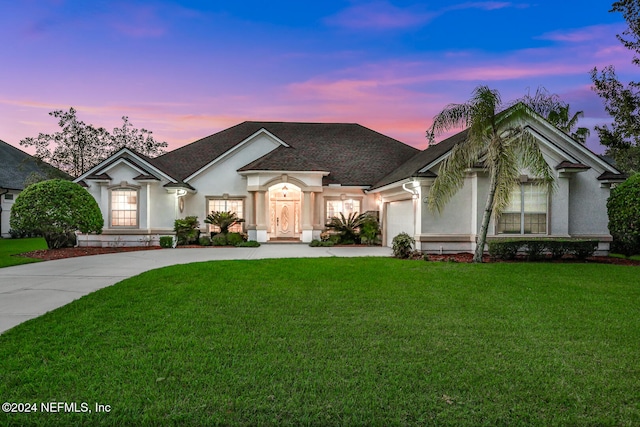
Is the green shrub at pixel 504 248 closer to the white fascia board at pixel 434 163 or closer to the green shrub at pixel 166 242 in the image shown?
the white fascia board at pixel 434 163

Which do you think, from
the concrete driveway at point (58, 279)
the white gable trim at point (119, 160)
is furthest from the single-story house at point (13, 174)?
the concrete driveway at point (58, 279)

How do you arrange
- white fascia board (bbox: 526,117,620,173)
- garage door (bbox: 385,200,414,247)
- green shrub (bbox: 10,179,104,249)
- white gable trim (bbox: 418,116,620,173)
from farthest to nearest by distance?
garage door (bbox: 385,200,414,247) → green shrub (bbox: 10,179,104,249) → white fascia board (bbox: 526,117,620,173) → white gable trim (bbox: 418,116,620,173)

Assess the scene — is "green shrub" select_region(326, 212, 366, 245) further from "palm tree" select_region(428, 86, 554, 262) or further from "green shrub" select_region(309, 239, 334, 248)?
"palm tree" select_region(428, 86, 554, 262)

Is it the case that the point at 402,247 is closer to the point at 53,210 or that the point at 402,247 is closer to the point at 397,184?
the point at 397,184

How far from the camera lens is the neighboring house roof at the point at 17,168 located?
1051 inches

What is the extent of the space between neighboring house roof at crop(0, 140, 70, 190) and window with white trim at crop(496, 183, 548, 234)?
31243 mm

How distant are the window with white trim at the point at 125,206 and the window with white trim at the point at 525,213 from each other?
16.5 metres

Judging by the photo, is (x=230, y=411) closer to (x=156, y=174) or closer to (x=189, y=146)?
(x=156, y=174)

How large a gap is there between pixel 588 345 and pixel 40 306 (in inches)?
336

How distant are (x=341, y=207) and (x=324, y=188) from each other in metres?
1.51

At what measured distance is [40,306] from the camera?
6148 millimetres

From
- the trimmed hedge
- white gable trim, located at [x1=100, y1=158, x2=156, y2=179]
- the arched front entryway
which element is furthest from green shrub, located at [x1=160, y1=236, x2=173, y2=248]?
the trimmed hedge

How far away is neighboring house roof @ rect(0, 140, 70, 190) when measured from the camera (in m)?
26.7

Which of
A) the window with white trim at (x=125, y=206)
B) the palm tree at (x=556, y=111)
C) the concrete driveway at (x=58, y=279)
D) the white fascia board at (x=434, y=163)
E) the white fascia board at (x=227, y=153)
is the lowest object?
the concrete driveway at (x=58, y=279)
